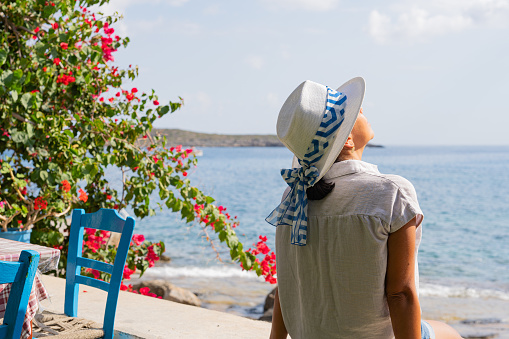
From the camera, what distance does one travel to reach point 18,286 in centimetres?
160

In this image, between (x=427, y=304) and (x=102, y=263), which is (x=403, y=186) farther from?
(x=427, y=304)

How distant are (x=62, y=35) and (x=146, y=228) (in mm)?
11965

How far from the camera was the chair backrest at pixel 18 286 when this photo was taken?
157 centimetres

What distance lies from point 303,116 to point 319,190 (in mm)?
193

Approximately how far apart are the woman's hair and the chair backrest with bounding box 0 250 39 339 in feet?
2.50

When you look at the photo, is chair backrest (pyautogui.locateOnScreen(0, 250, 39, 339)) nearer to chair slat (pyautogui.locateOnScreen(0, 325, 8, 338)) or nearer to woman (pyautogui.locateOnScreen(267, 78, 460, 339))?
chair slat (pyautogui.locateOnScreen(0, 325, 8, 338))

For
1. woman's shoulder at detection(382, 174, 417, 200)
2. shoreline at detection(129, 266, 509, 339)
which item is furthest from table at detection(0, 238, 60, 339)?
shoreline at detection(129, 266, 509, 339)

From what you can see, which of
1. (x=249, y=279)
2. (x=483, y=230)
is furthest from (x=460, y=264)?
(x=483, y=230)

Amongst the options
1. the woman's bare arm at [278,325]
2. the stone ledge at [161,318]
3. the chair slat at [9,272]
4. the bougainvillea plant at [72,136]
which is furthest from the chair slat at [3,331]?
the bougainvillea plant at [72,136]

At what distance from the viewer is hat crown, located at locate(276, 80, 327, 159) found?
4.89 ft

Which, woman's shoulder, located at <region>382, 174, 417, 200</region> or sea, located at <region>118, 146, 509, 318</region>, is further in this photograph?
sea, located at <region>118, 146, 509, 318</region>

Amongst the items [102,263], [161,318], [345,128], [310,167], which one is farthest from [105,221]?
[345,128]

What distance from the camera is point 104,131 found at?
196 inches

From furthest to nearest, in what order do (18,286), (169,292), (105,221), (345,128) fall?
(169,292) < (105,221) < (18,286) < (345,128)
